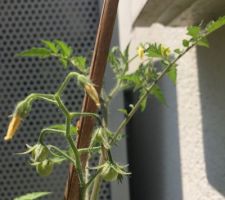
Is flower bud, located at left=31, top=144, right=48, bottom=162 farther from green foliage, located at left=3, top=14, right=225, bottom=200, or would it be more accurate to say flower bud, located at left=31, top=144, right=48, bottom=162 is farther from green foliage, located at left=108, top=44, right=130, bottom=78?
green foliage, located at left=108, top=44, right=130, bottom=78

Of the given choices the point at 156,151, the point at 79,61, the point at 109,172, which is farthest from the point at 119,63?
the point at 156,151

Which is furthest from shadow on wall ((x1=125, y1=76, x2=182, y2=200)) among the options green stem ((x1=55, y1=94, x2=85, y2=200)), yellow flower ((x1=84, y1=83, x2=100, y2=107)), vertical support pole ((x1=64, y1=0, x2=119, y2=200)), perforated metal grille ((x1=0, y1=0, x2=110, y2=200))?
yellow flower ((x1=84, y1=83, x2=100, y2=107))

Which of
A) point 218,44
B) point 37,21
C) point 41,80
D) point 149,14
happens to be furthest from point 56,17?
point 218,44

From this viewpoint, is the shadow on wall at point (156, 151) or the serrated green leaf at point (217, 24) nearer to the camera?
the serrated green leaf at point (217, 24)

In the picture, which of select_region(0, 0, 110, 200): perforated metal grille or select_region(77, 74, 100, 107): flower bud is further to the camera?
select_region(0, 0, 110, 200): perforated metal grille

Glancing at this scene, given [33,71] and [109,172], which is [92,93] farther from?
[33,71]

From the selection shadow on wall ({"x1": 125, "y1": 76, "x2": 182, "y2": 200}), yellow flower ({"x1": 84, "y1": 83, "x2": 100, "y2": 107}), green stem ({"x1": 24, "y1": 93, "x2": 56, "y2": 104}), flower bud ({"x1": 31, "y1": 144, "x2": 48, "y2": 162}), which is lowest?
flower bud ({"x1": 31, "y1": 144, "x2": 48, "y2": 162})

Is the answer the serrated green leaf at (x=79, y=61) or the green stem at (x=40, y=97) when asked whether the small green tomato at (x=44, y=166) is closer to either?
the green stem at (x=40, y=97)

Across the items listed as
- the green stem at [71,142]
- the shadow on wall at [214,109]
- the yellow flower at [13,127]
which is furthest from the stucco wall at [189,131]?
the yellow flower at [13,127]
